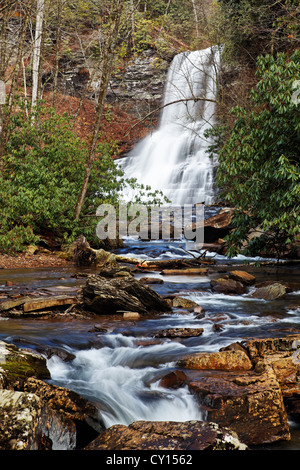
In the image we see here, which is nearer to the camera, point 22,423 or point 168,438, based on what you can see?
point 22,423

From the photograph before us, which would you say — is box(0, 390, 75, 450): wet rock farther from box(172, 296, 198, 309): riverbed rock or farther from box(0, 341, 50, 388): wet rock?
box(172, 296, 198, 309): riverbed rock

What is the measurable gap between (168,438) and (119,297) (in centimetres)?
394

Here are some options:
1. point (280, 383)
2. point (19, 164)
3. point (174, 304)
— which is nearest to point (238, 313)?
point (174, 304)

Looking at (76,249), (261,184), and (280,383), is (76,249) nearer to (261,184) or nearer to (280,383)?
(261,184)

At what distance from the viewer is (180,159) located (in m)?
25.4

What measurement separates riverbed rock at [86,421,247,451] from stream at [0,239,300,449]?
57cm

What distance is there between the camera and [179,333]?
18.9ft

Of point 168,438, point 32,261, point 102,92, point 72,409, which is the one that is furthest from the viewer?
point 102,92

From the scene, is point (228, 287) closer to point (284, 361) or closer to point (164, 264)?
point (164, 264)

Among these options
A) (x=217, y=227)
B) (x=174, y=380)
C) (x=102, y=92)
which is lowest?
(x=174, y=380)

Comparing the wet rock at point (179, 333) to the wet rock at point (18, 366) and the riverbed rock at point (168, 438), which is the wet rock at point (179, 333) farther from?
the riverbed rock at point (168, 438)

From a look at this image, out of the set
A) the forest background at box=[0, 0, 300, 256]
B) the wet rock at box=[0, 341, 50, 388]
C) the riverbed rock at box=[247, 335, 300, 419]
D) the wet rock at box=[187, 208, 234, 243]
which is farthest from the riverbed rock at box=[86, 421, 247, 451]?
the wet rock at box=[187, 208, 234, 243]

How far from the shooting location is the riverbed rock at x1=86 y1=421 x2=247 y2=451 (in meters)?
2.98

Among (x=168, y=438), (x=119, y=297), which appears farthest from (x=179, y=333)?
(x=168, y=438)
